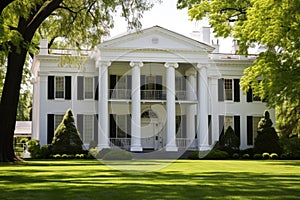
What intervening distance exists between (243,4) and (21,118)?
59.4m

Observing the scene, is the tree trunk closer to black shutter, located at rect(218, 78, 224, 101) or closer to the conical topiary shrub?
the conical topiary shrub

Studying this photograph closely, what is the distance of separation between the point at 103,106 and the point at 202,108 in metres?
6.91

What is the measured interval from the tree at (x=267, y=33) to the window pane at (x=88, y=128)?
12.2 metres

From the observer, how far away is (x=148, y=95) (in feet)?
124

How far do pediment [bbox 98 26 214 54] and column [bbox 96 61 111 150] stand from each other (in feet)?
4.69

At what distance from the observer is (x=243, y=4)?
26.5m

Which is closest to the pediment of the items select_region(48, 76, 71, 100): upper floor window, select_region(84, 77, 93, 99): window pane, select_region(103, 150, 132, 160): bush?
select_region(84, 77, 93, 99): window pane

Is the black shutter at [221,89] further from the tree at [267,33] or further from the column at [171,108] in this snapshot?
the tree at [267,33]

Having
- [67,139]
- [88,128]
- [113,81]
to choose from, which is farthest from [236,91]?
[67,139]

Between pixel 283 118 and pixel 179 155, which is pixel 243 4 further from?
pixel 283 118

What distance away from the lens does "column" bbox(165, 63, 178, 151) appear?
1411 inches

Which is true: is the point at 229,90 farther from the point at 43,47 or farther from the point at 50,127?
the point at 43,47

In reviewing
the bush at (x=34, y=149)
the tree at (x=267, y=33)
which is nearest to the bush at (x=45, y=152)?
the bush at (x=34, y=149)

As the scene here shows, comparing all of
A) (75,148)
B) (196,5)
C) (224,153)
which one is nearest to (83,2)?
(196,5)
